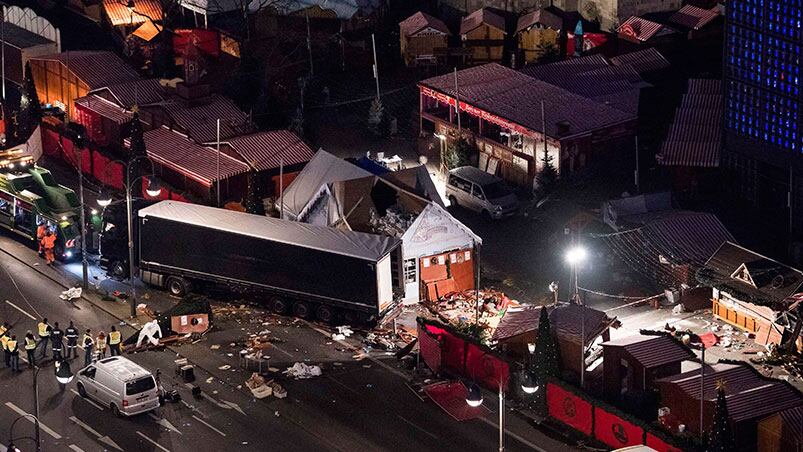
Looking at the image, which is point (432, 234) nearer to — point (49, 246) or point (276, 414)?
point (276, 414)

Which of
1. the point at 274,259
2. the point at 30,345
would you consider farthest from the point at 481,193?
the point at 30,345

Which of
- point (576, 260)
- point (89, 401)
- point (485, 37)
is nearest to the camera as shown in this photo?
point (89, 401)

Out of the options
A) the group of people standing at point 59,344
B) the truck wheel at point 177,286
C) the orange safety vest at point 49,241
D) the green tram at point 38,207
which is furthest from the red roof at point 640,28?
the group of people standing at point 59,344

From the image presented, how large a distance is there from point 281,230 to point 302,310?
3.70m

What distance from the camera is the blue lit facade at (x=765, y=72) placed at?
80250 mm

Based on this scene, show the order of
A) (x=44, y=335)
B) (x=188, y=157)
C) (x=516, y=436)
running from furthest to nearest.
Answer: (x=188, y=157) < (x=44, y=335) < (x=516, y=436)

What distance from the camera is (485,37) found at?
110m

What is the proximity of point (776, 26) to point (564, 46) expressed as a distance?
29.0 metres

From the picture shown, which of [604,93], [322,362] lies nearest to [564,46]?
[604,93]

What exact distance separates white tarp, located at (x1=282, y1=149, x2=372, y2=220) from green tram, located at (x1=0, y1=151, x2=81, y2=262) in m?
10.0

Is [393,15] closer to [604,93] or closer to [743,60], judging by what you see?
[604,93]

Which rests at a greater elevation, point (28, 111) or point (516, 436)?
point (28, 111)

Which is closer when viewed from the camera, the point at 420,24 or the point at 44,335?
the point at 44,335

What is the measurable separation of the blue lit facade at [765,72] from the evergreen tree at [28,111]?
39670 mm
